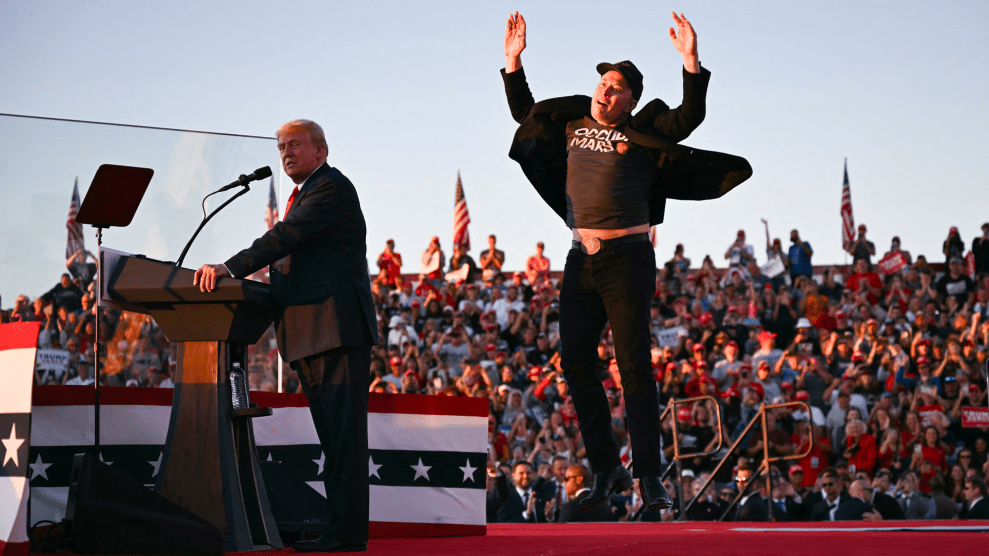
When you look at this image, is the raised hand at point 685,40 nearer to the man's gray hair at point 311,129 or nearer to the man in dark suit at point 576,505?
the man's gray hair at point 311,129

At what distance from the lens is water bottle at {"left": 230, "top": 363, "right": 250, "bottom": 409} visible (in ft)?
14.5

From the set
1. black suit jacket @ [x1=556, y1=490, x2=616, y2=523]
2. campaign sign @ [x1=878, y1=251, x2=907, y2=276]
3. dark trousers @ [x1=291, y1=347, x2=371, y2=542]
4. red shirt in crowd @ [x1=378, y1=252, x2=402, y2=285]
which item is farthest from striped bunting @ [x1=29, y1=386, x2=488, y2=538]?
campaign sign @ [x1=878, y1=251, x2=907, y2=276]

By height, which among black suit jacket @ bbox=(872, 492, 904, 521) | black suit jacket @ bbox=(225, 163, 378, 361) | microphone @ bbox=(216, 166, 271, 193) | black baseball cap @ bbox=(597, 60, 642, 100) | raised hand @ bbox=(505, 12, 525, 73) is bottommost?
black suit jacket @ bbox=(872, 492, 904, 521)

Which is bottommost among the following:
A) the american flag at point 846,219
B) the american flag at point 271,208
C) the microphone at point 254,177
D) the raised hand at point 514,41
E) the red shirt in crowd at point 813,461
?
the red shirt in crowd at point 813,461

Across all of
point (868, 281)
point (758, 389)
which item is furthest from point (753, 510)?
point (868, 281)

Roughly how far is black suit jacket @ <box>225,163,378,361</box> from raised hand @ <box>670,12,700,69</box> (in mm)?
1484

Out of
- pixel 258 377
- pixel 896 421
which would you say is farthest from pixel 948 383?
pixel 258 377

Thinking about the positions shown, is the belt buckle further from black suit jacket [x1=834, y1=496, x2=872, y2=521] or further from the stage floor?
black suit jacket [x1=834, y1=496, x2=872, y2=521]

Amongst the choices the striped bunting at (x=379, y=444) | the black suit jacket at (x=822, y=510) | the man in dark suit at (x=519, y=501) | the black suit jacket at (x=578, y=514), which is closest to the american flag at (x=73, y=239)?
the striped bunting at (x=379, y=444)

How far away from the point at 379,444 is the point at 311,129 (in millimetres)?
2221

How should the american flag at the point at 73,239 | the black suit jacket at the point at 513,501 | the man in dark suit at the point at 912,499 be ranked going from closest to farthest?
1. the american flag at the point at 73,239
2. the black suit jacket at the point at 513,501
3. the man in dark suit at the point at 912,499

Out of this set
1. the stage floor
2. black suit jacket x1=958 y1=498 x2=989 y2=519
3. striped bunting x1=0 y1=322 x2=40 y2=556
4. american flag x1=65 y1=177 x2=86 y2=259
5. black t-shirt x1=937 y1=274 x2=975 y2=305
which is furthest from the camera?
black t-shirt x1=937 y1=274 x2=975 y2=305

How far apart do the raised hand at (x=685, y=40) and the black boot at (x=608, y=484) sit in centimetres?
174

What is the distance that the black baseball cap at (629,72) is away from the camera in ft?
15.1
